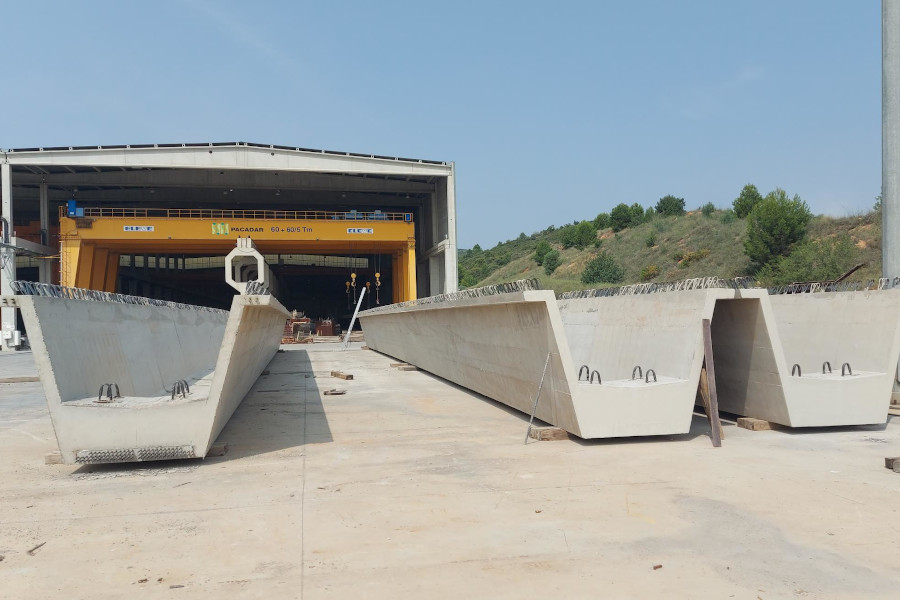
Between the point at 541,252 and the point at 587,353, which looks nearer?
the point at 587,353

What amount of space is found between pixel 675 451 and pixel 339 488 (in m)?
4.02

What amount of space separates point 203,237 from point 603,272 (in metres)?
36.5

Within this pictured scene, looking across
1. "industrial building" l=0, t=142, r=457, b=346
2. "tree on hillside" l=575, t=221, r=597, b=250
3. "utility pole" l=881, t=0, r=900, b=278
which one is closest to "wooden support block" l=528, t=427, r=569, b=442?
"utility pole" l=881, t=0, r=900, b=278

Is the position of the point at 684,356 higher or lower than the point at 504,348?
lower

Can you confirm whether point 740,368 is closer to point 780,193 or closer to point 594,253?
point 780,193

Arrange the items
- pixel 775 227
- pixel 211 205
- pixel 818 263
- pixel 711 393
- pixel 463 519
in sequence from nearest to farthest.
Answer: pixel 463 519 → pixel 711 393 → pixel 818 263 → pixel 775 227 → pixel 211 205

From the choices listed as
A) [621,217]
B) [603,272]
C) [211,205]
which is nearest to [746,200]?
[603,272]

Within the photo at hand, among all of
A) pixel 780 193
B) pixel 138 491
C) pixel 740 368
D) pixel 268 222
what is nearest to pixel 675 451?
pixel 740 368

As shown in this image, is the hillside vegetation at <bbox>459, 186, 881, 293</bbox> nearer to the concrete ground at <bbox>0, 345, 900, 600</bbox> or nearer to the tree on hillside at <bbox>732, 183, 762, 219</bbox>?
the tree on hillside at <bbox>732, 183, 762, 219</bbox>

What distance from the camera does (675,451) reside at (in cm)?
734

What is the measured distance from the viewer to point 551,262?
74375mm

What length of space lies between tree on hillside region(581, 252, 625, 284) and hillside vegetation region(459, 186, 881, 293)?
95 millimetres

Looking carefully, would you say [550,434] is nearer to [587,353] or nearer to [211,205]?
[587,353]

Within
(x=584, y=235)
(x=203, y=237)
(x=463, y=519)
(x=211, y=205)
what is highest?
(x=584, y=235)
